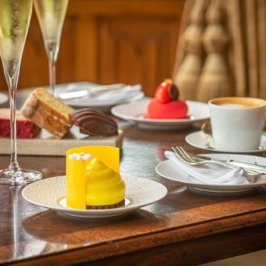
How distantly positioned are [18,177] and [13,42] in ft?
0.82

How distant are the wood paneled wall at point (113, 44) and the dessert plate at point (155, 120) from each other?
103 inches

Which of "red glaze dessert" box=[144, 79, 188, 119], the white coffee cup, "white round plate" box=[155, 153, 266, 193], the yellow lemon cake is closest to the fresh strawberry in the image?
"red glaze dessert" box=[144, 79, 188, 119]

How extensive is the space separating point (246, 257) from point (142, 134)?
23.7 inches

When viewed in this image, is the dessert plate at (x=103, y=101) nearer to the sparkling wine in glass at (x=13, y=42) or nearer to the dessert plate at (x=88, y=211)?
the sparkling wine in glass at (x=13, y=42)

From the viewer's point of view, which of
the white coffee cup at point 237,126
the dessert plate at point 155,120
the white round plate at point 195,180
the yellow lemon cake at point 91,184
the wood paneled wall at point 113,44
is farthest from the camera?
the wood paneled wall at point 113,44

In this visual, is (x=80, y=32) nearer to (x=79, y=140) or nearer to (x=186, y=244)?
(x=79, y=140)

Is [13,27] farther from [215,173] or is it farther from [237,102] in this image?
[237,102]

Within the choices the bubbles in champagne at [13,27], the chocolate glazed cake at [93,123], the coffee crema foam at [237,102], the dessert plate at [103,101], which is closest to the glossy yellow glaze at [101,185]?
the bubbles in champagne at [13,27]

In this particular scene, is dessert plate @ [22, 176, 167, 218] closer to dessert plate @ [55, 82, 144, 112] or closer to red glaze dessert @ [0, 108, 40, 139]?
red glaze dessert @ [0, 108, 40, 139]

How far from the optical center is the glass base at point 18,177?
1270 mm

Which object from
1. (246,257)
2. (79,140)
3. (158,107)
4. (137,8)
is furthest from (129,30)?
(246,257)

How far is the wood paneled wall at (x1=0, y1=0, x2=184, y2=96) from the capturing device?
458cm

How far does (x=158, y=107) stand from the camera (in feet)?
5.98

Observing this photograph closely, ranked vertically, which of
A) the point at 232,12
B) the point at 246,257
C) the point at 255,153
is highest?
the point at 232,12
